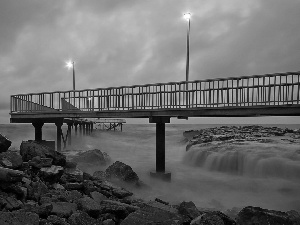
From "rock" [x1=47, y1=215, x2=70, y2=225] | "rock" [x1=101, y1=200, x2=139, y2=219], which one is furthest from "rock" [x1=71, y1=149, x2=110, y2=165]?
"rock" [x1=47, y1=215, x2=70, y2=225]

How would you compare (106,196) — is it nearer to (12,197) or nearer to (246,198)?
(12,197)

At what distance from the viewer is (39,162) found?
9086 mm

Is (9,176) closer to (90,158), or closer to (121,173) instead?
(121,173)

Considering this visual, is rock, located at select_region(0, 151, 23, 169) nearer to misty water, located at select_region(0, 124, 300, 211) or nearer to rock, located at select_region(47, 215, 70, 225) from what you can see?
rock, located at select_region(47, 215, 70, 225)

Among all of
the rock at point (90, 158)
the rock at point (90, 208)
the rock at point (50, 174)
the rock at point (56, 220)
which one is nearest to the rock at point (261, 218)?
the rock at point (90, 208)

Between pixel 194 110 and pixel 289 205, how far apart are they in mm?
6241

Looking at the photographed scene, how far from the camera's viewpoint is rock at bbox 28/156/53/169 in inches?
348

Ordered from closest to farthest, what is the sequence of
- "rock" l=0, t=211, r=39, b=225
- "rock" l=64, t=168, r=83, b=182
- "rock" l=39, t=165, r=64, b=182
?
"rock" l=0, t=211, r=39, b=225 < "rock" l=39, t=165, r=64, b=182 < "rock" l=64, t=168, r=83, b=182

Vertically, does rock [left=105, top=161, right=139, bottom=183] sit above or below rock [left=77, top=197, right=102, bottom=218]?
below

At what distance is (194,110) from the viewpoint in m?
14.1

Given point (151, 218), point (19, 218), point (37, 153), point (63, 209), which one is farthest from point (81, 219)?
point (37, 153)

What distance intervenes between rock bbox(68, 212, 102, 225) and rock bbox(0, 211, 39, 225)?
0.80 m

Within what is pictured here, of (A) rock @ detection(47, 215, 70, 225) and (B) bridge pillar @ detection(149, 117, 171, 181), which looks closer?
(A) rock @ detection(47, 215, 70, 225)

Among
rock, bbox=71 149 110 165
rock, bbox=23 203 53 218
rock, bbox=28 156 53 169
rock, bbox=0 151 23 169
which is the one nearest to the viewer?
rock, bbox=23 203 53 218
